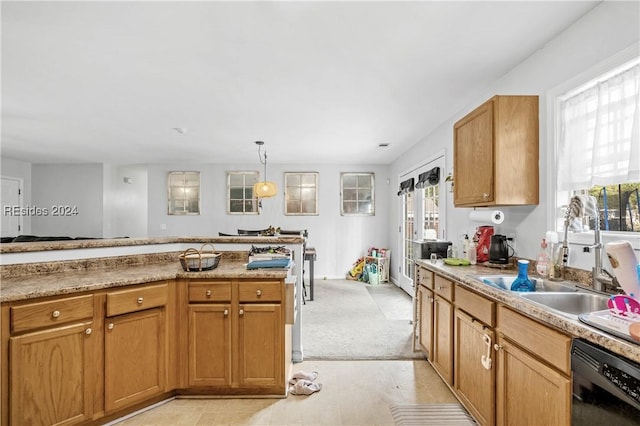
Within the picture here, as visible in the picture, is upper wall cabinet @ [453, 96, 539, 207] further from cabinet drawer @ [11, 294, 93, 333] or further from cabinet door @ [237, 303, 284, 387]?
cabinet drawer @ [11, 294, 93, 333]

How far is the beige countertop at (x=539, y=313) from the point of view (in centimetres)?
100

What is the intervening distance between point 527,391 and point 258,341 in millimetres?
1603

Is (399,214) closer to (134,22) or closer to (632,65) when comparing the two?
(632,65)

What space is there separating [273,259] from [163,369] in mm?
1056

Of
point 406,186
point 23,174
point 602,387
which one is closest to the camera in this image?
point 602,387

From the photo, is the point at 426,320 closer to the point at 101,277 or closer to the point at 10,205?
the point at 101,277

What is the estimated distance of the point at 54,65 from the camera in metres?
2.49

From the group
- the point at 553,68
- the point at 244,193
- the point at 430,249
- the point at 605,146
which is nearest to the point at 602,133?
the point at 605,146

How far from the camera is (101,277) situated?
2066 millimetres

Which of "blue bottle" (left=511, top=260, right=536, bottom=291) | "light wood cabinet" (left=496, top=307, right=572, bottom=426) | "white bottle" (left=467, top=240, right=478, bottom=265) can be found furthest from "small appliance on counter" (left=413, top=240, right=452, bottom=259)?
"light wood cabinet" (left=496, top=307, right=572, bottom=426)

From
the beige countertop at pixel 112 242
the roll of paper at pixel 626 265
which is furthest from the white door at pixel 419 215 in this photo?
the roll of paper at pixel 626 265

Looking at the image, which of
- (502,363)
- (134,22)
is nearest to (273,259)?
→ (502,363)

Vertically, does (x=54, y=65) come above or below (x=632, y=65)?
above

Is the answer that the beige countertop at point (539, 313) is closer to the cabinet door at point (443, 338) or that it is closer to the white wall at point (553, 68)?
the cabinet door at point (443, 338)
